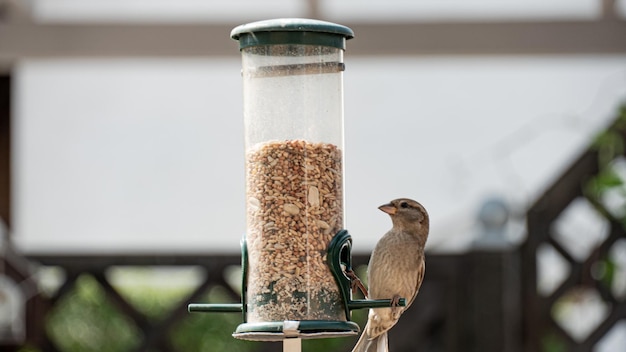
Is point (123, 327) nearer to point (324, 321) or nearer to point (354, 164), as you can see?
point (354, 164)

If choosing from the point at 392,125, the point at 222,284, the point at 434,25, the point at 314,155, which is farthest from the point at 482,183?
the point at 314,155

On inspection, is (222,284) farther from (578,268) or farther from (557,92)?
(557,92)

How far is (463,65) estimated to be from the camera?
892cm

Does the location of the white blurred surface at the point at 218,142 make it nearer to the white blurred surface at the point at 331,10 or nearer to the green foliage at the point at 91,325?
the green foliage at the point at 91,325

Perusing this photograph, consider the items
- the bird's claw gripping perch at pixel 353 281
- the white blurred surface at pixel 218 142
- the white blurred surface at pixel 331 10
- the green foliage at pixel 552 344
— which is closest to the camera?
the bird's claw gripping perch at pixel 353 281

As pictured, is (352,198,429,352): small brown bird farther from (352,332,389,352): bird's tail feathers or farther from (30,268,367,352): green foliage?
(30,268,367,352): green foliage

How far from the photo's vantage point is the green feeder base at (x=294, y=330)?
3590 millimetres

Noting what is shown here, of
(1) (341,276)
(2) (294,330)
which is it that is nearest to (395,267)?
(1) (341,276)

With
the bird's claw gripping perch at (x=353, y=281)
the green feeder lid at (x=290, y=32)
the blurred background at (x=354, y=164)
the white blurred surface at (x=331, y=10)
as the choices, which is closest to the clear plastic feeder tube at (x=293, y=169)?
the green feeder lid at (x=290, y=32)

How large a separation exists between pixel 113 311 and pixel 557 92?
3133 millimetres

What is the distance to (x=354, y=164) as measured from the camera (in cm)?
891

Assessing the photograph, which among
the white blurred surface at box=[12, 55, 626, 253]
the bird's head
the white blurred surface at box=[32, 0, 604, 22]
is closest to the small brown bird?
the bird's head

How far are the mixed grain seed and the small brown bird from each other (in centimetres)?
22

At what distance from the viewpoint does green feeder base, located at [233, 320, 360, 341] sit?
11.8 ft
